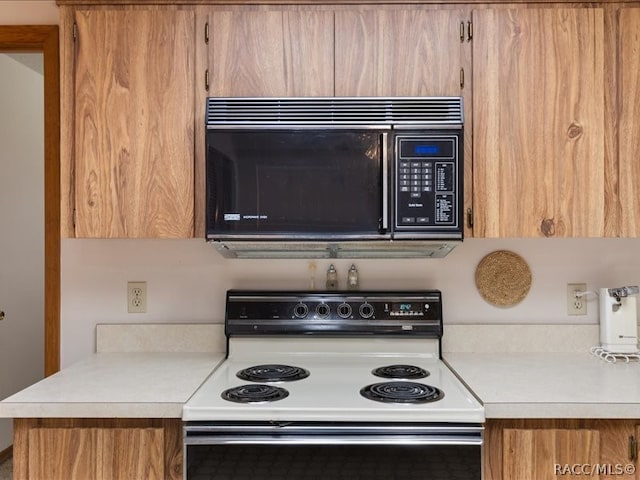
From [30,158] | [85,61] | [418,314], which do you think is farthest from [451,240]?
[30,158]

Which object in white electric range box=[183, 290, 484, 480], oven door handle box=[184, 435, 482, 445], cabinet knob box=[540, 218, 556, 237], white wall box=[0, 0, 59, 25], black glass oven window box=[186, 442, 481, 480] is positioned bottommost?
black glass oven window box=[186, 442, 481, 480]

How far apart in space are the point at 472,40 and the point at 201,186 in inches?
41.4

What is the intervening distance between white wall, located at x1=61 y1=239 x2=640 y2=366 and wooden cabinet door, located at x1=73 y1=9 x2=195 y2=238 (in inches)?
15.2

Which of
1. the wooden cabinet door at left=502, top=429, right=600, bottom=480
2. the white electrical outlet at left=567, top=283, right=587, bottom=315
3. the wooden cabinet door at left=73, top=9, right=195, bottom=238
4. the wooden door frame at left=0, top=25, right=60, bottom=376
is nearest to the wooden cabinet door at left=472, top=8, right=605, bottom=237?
the white electrical outlet at left=567, top=283, right=587, bottom=315

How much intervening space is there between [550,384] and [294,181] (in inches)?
40.3

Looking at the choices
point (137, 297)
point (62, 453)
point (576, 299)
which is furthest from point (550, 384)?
point (137, 297)

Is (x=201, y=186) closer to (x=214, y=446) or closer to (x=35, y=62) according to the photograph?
(x=214, y=446)

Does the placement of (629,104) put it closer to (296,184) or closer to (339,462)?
(296,184)

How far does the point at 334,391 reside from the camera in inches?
61.4

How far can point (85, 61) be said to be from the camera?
1.74 meters

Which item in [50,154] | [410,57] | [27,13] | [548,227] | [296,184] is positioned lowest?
[548,227]

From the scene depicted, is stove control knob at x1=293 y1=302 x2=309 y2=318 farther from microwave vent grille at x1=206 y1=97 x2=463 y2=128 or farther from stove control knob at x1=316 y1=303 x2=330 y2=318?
microwave vent grille at x1=206 y1=97 x2=463 y2=128

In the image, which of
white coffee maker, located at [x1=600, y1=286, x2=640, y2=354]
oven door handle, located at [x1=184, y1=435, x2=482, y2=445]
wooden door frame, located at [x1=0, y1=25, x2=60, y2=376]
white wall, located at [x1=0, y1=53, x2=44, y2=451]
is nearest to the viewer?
oven door handle, located at [x1=184, y1=435, x2=482, y2=445]

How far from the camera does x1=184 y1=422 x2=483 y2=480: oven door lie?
1.38m
